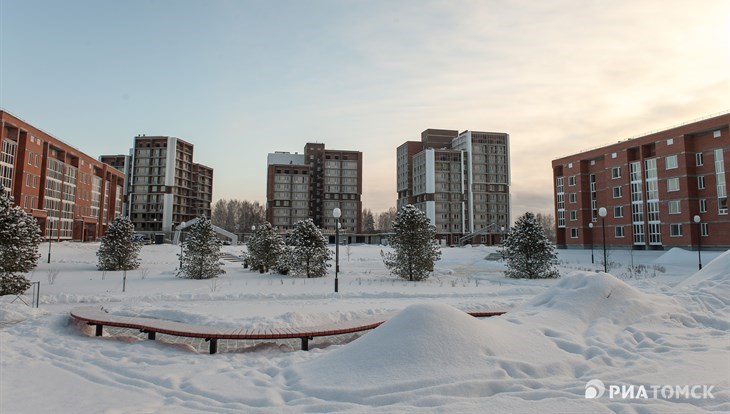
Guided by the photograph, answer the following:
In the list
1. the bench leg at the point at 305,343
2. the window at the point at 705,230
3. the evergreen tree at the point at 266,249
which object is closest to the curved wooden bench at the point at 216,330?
the bench leg at the point at 305,343

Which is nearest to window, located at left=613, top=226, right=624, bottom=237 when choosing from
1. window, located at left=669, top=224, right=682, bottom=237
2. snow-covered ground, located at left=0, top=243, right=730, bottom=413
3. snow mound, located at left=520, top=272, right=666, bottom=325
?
window, located at left=669, top=224, right=682, bottom=237

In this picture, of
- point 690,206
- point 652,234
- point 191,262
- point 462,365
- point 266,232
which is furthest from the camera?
point 652,234

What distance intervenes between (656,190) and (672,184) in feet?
7.04

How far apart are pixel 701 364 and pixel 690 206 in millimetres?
45051

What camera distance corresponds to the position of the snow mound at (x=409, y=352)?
554cm

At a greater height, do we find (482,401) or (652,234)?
(652,234)

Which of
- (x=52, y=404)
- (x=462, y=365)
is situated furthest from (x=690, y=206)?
(x=52, y=404)

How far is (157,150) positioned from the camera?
293ft

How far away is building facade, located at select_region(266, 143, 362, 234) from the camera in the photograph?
332ft

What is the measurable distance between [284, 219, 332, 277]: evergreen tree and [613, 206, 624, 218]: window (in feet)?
141

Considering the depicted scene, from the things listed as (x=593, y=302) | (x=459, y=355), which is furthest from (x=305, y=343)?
(x=593, y=302)

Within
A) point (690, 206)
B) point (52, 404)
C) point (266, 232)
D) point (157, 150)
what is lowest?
point (52, 404)

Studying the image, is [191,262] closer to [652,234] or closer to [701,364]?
[701,364]

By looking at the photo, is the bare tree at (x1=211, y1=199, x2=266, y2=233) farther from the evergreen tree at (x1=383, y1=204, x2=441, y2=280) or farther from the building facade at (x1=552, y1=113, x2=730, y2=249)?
the evergreen tree at (x1=383, y1=204, x2=441, y2=280)
